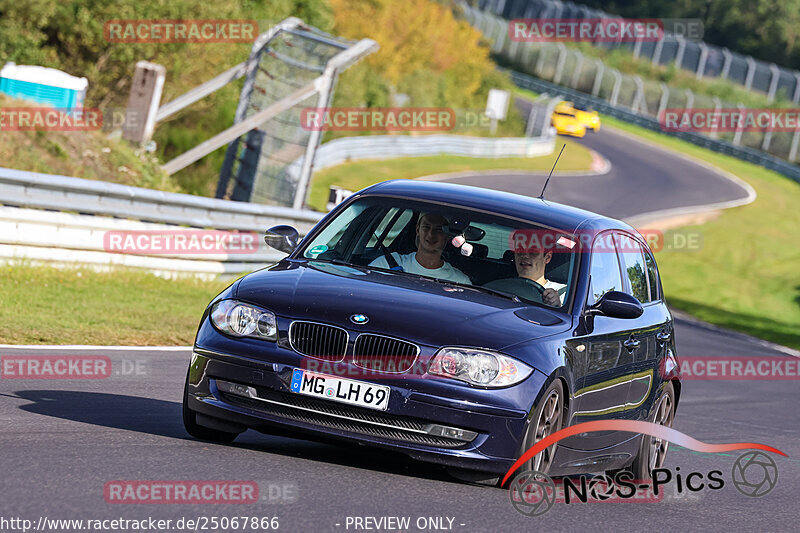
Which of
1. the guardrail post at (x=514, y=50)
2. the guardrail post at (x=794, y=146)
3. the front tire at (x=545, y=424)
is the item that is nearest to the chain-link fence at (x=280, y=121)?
the front tire at (x=545, y=424)

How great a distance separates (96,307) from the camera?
506 inches

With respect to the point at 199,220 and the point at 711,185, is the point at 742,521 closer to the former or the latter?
the point at 199,220

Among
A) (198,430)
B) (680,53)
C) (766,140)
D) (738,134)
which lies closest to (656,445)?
(198,430)

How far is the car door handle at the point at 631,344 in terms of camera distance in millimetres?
7694

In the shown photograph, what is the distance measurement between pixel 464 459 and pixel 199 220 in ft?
33.3

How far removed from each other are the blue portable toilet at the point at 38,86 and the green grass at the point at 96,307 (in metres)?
6.44

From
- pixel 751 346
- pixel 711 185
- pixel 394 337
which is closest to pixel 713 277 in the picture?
pixel 751 346

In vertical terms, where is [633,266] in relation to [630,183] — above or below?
above

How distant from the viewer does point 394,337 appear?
248 inches

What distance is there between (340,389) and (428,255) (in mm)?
1493

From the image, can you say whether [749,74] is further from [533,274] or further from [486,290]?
[486,290]

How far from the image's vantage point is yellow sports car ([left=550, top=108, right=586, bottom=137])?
224ft

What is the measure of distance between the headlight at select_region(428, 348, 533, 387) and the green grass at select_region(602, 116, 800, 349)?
70.7ft

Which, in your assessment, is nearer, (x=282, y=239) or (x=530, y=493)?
(x=530, y=493)
